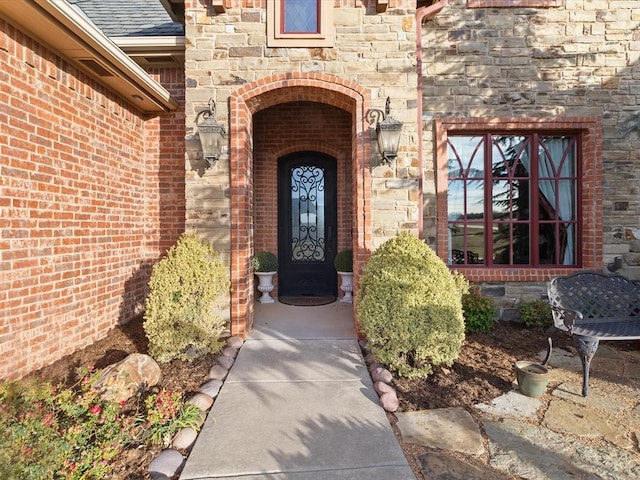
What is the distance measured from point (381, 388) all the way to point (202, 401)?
149 centimetres

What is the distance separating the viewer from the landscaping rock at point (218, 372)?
317 centimetres

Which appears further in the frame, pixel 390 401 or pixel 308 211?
pixel 308 211

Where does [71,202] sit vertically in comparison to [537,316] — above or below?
above

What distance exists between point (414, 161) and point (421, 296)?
1.84 metres

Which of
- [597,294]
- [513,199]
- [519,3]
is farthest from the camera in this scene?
[513,199]

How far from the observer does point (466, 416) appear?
8.55 feet

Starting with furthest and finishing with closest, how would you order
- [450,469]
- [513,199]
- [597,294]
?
1. [513,199]
2. [597,294]
3. [450,469]

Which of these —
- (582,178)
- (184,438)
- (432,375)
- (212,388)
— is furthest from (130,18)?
(582,178)

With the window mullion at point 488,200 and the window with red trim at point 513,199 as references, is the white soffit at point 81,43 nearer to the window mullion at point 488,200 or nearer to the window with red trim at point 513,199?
the window with red trim at point 513,199

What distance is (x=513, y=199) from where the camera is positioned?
5.05m

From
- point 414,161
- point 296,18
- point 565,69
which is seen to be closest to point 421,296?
point 414,161

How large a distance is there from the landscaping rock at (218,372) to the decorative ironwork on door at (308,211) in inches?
130

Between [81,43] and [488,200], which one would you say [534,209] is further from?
[81,43]

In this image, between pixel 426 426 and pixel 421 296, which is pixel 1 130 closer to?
pixel 421 296
